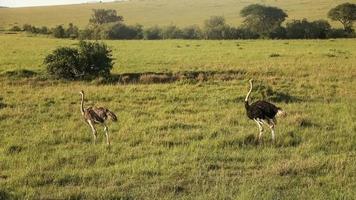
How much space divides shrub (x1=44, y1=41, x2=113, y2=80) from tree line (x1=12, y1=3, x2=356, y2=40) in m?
37.9

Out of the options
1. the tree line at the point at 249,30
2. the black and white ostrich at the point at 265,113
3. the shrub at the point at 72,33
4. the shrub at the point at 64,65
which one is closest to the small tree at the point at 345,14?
the tree line at the point at 249,30

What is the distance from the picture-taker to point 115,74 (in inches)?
1027

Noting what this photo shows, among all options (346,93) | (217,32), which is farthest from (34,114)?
(217,32)

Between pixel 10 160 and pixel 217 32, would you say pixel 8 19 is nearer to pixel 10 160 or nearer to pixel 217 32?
pixel 217 32

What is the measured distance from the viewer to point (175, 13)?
105m

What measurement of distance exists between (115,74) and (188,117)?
35.8 ft

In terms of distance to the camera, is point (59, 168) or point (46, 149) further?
point (46, 149)

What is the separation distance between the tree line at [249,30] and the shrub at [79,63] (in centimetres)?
3792

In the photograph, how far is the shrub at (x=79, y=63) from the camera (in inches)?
976

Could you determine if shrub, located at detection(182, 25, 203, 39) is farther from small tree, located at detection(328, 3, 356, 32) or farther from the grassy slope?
the grassy slope

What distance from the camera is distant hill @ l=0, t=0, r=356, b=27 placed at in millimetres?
89125

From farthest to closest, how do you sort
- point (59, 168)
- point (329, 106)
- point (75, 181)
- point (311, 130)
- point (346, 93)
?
1. point (346, 93)
2. point (329, 106)
3. point (311, 130)
4. point (59, 168)
5. point (75, 181)

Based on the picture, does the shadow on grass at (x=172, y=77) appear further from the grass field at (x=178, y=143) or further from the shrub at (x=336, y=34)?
the shrub at (x=336, y=34)

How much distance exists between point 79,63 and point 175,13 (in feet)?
267
